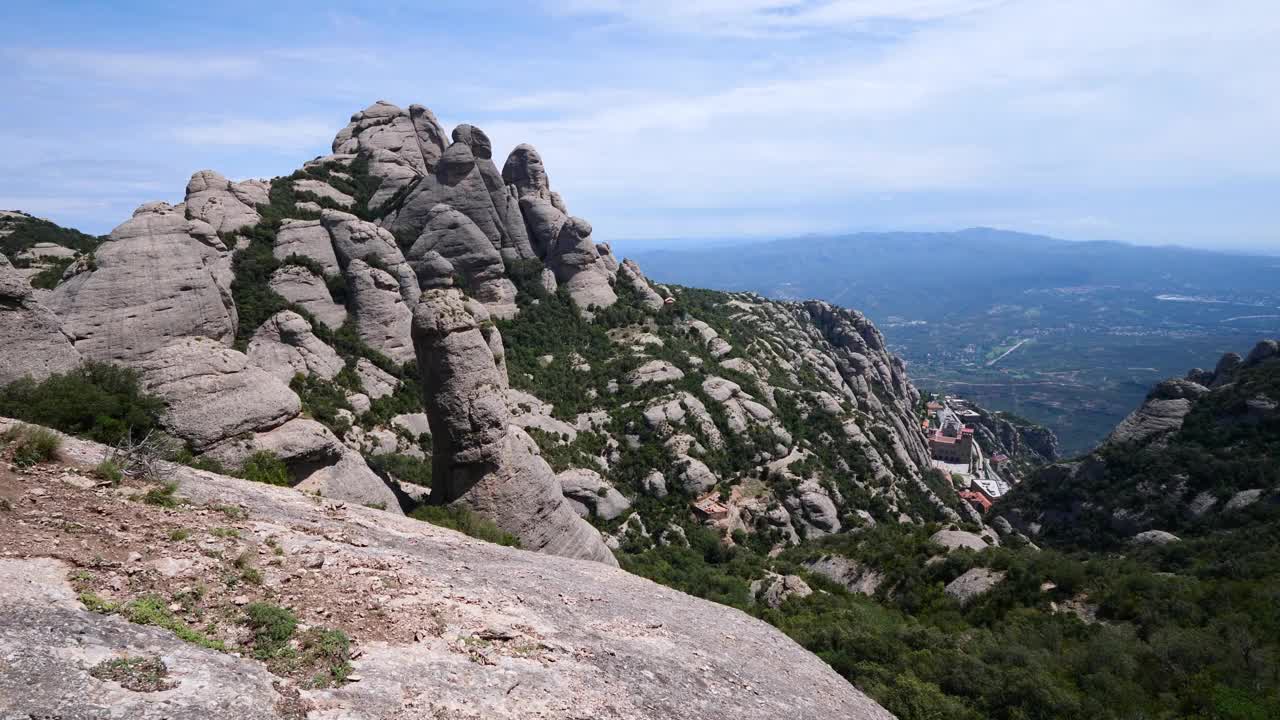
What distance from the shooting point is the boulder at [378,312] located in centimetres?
4384

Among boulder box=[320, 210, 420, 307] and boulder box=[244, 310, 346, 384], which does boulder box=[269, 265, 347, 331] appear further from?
boulder box=[244, 310, 346, 384]

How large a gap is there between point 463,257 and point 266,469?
3825 cm

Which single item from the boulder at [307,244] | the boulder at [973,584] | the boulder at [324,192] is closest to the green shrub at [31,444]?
the boulder at [973,584]

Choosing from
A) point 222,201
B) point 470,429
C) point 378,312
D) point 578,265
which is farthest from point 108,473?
point 578,265

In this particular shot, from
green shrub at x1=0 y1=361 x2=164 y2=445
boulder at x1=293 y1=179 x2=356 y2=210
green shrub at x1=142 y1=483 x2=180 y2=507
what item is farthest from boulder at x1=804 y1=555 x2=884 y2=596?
boulder at x1=293 y1=179 x2=356 y2=210

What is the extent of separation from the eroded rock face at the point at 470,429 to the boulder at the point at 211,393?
5.18 metres

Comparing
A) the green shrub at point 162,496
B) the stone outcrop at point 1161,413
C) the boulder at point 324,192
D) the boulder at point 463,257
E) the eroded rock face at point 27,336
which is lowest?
the stone outcrop at point 1161,413

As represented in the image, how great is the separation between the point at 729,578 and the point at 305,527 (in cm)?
2336

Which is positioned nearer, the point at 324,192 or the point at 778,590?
the point at 778,590

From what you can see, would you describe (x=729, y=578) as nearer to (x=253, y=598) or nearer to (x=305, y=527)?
(x=305, y=527)

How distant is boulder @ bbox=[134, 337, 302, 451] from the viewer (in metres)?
20.4

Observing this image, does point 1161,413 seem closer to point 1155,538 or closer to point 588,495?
point 1155,538

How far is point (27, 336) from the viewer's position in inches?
761

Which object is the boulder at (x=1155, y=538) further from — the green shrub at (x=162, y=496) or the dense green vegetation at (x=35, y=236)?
the dense green vegetation at (x=35, y=236)
